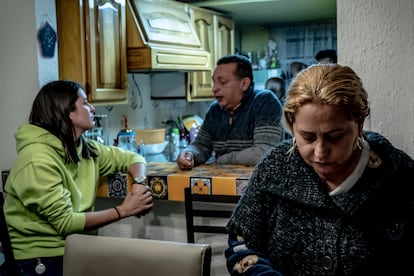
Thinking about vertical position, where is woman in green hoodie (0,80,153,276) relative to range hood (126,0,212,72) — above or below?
below

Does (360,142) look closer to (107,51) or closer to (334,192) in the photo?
(334,192)

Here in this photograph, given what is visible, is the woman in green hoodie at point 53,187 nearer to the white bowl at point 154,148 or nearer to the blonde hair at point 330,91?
the blonde hair at point 330,91

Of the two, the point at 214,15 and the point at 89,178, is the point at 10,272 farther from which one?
the point at 214,15

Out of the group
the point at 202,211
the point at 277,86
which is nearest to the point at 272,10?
the point at 277,86

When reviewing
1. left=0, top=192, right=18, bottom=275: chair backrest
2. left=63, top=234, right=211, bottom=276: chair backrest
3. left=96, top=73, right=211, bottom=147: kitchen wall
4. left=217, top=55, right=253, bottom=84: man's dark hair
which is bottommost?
left=0, top=192, right=18, bottom=275: chair backrest

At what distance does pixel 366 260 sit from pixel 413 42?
2.67 feet

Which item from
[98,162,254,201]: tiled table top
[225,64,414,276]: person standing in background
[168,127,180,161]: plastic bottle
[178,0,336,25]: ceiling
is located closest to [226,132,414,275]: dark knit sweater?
[225,64,414,276]: person standing in background

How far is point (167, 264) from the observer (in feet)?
4.04

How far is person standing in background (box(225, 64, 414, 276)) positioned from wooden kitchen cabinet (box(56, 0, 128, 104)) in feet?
5.34

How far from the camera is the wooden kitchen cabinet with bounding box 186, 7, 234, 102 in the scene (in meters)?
3.91

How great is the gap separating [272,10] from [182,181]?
7.92 ft

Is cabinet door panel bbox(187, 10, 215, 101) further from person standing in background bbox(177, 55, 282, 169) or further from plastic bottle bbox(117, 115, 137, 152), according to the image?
person standing in background bbox(177, 55, 282, 169)

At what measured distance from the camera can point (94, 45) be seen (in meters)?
2.75

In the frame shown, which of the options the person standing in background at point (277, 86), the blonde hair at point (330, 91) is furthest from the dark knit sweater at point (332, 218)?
the person standing in background at point (277, 86)
